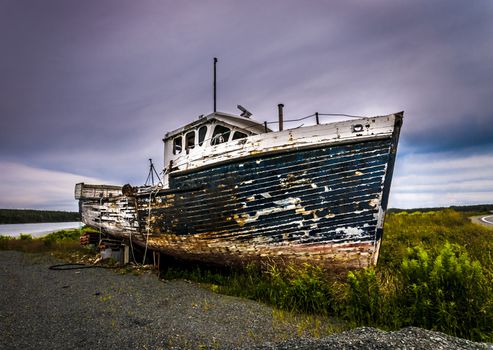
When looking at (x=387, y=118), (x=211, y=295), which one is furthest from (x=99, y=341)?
(x=387, y=118)

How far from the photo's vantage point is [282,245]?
561 cm

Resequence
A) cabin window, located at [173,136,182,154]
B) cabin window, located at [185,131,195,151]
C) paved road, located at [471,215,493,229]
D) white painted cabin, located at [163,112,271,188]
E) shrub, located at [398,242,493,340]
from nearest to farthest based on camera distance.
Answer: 1. shrub, located at [398,242,493,340]
2. white painted cabin, located at [163,112,271,188]
3. cabin window, located at [185,131,195,151]
4. cabin window, located at [173,136,182,154]
5. paved road, located at [471,215,493,229]

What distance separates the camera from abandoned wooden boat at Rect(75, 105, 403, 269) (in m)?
5.16

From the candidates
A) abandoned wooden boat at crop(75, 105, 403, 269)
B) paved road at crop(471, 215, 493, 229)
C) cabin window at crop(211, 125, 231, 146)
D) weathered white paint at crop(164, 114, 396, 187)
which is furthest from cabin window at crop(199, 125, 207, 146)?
paved road at crop(471, 215, 493, 229)

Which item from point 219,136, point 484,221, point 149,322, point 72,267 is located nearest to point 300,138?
point 219,136

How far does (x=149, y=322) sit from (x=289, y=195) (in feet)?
10.8

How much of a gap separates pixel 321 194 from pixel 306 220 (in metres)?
0.60

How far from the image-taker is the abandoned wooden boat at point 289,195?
516 cm

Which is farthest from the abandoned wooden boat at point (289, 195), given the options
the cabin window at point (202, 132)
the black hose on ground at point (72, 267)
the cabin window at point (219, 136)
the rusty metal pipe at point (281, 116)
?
the black hose on ground at point (72, 267)

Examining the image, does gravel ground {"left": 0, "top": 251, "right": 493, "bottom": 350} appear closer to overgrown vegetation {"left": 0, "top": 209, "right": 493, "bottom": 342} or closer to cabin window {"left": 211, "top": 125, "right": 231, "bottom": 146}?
overgrown vegetation {"left": 0, "top": 209, "right": 493, "bottom": 342}

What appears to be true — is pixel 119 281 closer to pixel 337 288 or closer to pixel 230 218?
pixel 230 218

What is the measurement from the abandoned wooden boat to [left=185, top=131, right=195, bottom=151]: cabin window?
1.30 metres

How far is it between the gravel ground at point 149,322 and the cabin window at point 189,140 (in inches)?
157

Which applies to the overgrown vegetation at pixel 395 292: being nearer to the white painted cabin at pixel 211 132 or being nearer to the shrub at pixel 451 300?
the shrub at pixel 451 300
